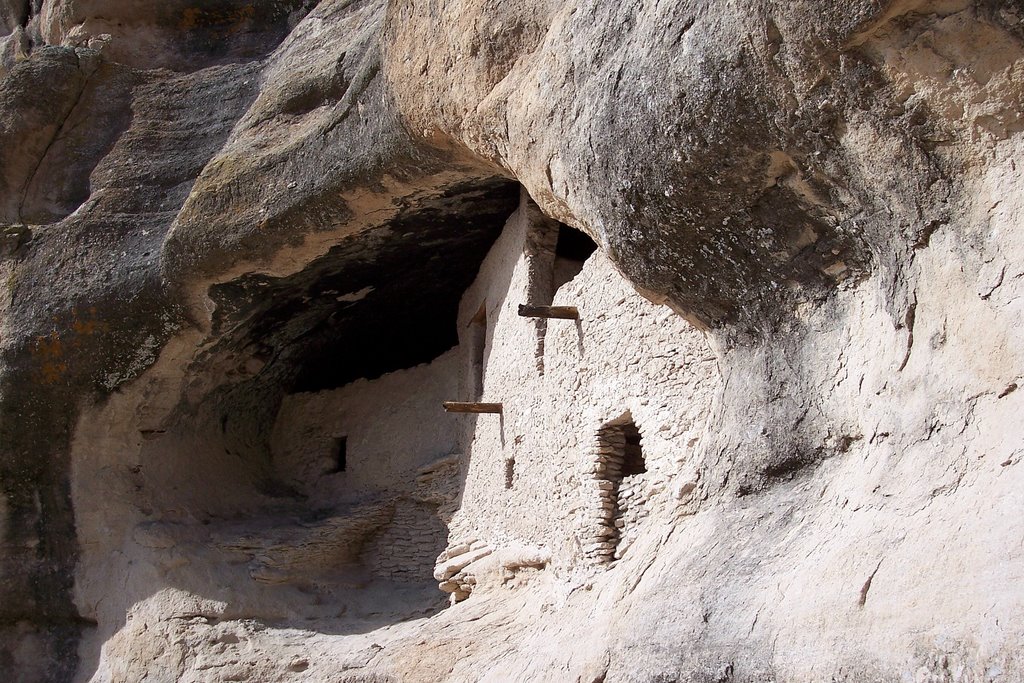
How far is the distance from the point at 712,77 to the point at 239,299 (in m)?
5.96

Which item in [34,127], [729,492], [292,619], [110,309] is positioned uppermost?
[34,127]

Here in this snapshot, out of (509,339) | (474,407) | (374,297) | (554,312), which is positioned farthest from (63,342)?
(554,312)

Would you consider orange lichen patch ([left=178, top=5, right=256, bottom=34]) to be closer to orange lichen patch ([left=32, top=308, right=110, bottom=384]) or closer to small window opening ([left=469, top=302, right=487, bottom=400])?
orange lichen patch ([left=32, top=308, right=110, bottom=384])

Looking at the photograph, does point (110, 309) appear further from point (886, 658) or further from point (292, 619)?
point (886, 658)

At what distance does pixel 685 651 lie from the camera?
453cm

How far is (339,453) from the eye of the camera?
11391 mm

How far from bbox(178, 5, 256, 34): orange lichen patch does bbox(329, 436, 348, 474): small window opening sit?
3.87m

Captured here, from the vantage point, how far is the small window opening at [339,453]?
11.3m

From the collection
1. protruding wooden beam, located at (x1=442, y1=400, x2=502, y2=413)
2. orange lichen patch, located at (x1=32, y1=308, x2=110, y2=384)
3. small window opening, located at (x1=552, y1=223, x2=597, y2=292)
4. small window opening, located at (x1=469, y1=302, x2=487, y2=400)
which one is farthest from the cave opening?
protruding wooden beam, located at (x1=442, y1=400, x2=502, y2=413)

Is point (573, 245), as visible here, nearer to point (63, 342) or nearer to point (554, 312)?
point (554, 312)

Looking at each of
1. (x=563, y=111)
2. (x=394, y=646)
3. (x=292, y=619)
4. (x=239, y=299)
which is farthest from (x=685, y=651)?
(x=239, y=299)

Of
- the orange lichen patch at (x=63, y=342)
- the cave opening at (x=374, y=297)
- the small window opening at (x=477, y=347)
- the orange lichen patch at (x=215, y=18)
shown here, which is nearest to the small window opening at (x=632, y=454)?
the cave opening at (x=374, y=297)

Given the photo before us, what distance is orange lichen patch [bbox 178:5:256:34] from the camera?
10820 mm

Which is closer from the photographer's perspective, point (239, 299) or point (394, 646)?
point (394, 646)
